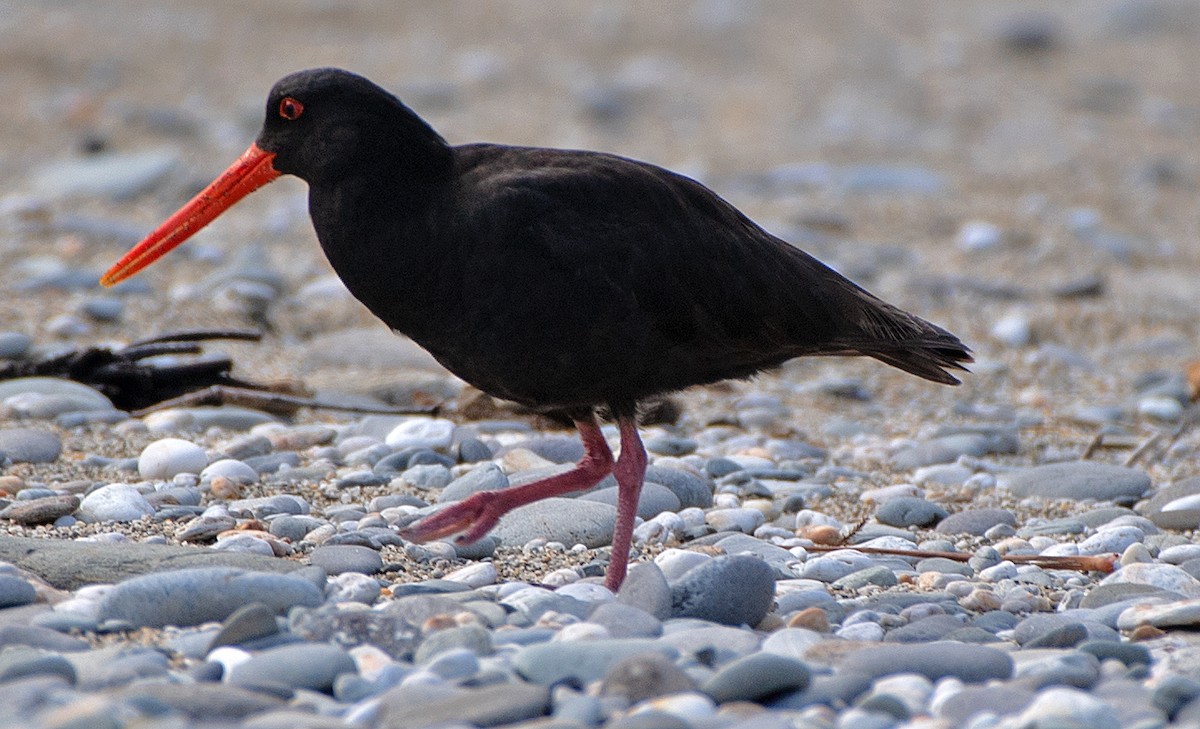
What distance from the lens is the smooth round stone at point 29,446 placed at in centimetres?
514

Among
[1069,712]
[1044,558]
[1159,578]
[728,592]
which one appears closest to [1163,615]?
[1159,578]

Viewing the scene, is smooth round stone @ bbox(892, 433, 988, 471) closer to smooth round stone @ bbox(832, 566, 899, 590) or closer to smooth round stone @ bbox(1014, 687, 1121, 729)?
smooth round stone @ bbox(832, 566, 899, 590)

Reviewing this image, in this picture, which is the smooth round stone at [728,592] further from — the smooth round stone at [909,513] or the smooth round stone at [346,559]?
the smooth round stone at [909,513]

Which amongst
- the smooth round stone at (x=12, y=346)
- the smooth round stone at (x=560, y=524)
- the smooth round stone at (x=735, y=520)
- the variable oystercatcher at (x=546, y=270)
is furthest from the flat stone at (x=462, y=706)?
the smooth round stone at (x=12, y=346)

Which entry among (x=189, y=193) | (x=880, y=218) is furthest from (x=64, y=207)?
(x=880, y=218)

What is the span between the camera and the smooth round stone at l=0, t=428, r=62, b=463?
514 cm

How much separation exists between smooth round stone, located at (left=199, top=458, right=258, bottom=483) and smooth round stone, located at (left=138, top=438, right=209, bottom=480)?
0.20 feet

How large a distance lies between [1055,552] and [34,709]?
3134 mm

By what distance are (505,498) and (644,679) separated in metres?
1.50

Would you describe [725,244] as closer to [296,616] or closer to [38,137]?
[296,616]

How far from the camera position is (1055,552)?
4.66 metres

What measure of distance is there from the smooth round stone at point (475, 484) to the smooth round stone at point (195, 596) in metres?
1.33

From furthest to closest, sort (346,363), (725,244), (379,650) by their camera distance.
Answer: (346,363) < (725,244) < (379,650)

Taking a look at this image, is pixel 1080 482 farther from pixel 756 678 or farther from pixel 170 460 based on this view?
pixel 170 460
